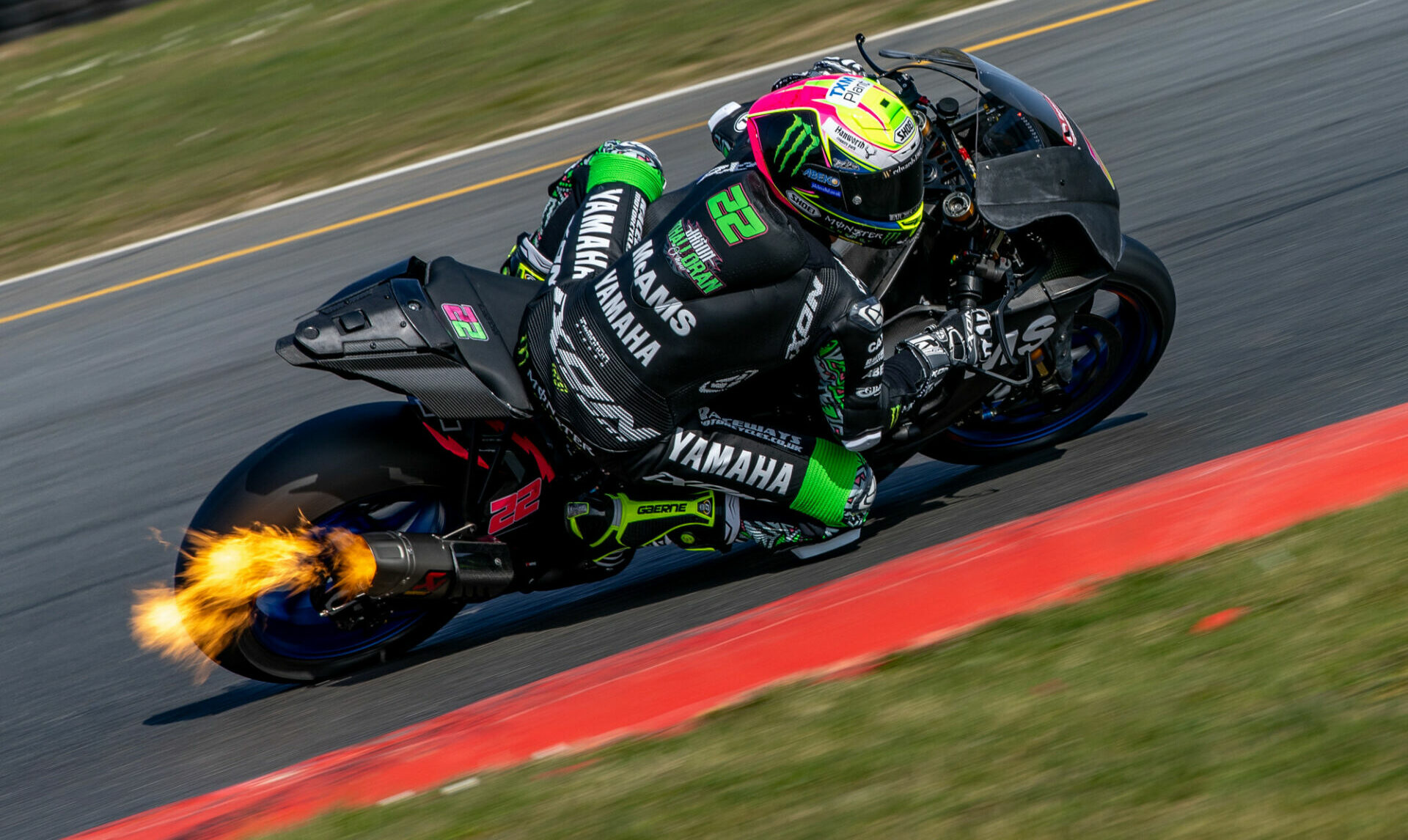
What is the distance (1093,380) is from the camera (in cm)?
487

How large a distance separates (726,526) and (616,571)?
0.42 m

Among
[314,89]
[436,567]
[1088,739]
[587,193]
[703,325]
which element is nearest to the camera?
[1088,739]

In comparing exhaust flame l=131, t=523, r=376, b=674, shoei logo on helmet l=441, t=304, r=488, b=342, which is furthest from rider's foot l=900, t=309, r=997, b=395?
exhaust flame l=131, t=523, r=376, b=674

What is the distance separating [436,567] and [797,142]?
1.68 m

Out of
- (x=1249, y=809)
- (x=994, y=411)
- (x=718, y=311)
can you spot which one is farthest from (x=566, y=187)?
(x=1249, y=809)

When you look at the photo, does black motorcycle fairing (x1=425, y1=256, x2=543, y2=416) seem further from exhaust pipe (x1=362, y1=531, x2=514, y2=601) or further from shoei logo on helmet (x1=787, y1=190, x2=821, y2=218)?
shoei logo on helmet (x1=787, y1=190, x2=821, y2=218)

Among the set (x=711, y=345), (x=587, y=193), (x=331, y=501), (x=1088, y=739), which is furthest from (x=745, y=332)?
(x=1088, y=739)

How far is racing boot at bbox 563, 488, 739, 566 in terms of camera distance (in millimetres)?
4234

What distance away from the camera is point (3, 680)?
4.57 meters

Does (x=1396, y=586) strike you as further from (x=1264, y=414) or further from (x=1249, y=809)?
(x=1264, y=414)

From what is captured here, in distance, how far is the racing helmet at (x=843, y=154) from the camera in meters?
3.74

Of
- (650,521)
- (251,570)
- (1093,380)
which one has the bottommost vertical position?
(1093,380)

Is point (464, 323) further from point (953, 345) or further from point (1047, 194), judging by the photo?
point (1047, 194)

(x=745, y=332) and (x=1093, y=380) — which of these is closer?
(x=745, y=332)
